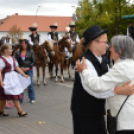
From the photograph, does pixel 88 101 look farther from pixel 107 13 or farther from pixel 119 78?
pixel 107 13

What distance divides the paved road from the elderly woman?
102 inches

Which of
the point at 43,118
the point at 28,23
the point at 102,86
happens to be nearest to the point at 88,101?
the point at 102,86

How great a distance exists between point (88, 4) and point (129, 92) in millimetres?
22020

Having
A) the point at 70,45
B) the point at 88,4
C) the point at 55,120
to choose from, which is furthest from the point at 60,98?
the point at 88,4

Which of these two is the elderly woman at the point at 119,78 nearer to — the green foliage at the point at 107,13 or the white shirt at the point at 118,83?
the white shirt at the point at 118,83

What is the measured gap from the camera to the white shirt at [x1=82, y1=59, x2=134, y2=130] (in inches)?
86.4

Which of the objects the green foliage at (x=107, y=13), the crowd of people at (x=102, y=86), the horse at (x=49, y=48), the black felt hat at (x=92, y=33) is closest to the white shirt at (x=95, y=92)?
the crowd of people at (x=102, y=86)

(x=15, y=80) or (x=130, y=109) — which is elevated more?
(x=130, y=109)

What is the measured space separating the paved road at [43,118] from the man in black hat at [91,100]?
223cm

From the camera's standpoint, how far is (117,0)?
2044 centimetres

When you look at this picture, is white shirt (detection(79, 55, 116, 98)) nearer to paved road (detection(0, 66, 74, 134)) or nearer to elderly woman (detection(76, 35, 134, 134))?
elderly woman (detection(76, 35, 134, 134))

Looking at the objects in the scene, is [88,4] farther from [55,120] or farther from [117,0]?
[55,120]

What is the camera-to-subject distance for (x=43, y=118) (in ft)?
18.8

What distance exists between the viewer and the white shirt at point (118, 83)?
2.19m
